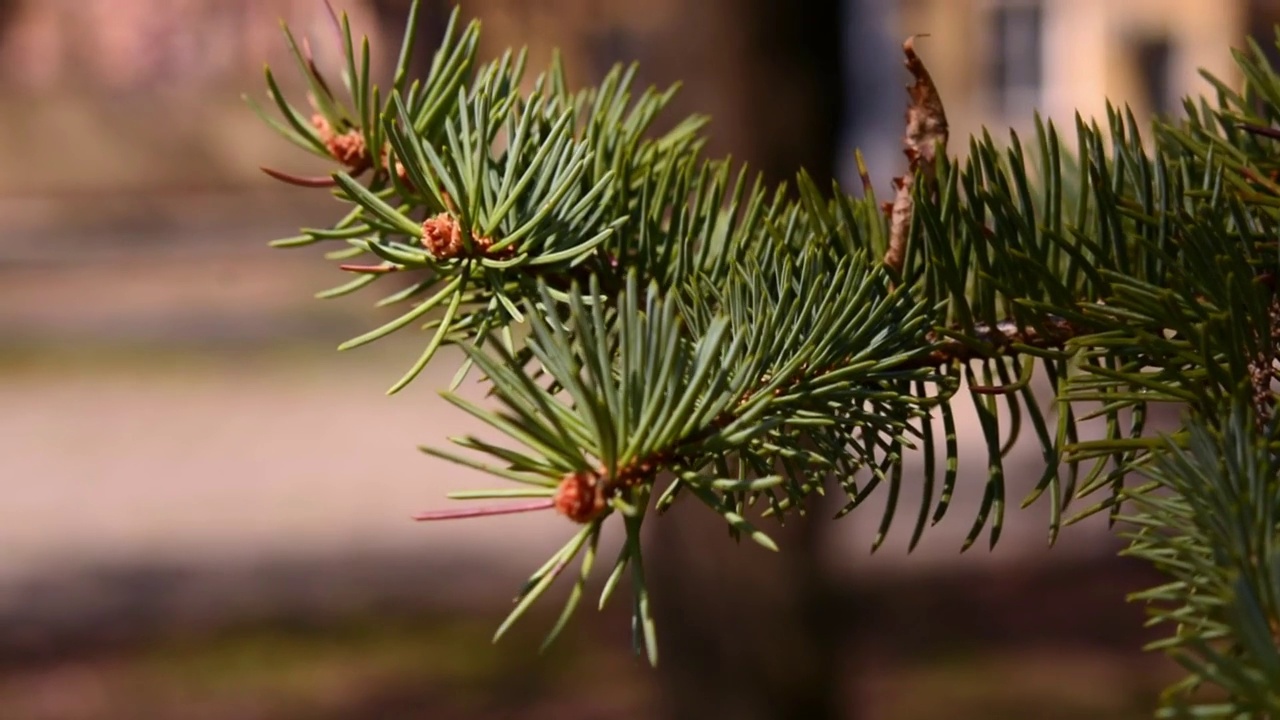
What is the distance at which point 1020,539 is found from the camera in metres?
5.59

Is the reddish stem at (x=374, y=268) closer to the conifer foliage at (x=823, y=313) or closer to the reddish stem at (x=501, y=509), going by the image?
the conifer foliage at (x=823, y=313)

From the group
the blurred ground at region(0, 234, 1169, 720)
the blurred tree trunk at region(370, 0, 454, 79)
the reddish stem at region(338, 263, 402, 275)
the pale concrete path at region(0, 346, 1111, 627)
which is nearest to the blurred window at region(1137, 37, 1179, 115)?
the pale concrete path at region(0, 346, 1111, 627)

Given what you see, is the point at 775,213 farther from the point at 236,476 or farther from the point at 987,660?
the point at 236,476

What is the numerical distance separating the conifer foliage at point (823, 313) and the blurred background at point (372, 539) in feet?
0.60

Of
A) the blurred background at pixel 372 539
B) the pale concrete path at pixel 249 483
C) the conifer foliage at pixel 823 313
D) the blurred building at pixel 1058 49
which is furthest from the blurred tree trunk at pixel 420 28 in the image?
the blurred building at pixel 1058 49

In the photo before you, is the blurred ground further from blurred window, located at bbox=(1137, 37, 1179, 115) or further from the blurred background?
blurred window, located at bbox=(1137, 37, 1179, 115)

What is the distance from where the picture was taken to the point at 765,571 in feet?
8.70

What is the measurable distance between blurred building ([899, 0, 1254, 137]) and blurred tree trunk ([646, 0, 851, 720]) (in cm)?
913

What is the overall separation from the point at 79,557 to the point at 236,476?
1117 millimetres

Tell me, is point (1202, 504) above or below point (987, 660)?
above

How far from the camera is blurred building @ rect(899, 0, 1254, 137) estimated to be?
11523mm

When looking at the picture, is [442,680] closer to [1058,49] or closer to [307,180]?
[307,180]

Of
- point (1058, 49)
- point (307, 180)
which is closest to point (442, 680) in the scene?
point (307, 180)

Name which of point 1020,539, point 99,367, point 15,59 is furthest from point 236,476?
point 1020,539
